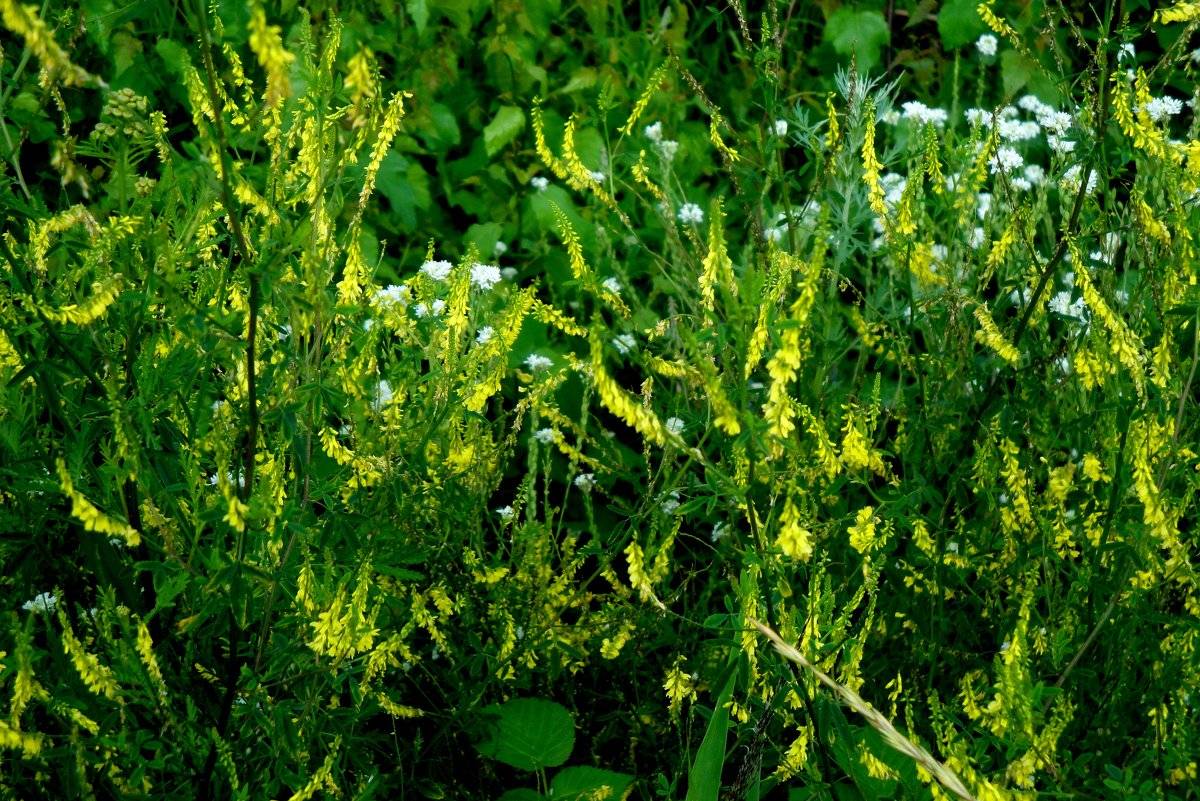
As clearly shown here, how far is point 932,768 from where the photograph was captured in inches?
50.3

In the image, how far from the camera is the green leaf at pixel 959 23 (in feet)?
13.8

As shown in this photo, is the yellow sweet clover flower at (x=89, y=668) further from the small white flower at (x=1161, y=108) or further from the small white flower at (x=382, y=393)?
the small white flower at (x=1161, y=108)

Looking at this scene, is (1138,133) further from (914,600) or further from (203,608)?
(203,608)

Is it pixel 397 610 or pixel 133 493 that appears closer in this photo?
pixel 133 493

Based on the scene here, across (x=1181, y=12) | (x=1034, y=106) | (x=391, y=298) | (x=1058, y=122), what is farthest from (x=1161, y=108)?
(x=391, y=298)

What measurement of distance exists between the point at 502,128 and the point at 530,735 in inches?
82.3

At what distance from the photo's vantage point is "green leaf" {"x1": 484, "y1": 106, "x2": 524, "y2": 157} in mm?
3807

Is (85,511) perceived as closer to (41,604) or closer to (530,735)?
(41,604)

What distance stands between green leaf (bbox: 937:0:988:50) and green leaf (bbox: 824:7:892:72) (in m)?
0.18

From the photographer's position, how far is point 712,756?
1749mm

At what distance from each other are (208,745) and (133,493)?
36 cm

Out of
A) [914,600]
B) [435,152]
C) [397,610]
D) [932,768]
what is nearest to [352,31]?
[435,152]

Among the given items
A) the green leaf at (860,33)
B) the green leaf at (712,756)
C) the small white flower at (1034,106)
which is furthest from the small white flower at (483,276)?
the green leaf at (860,33)

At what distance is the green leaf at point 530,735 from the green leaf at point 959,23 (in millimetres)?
2797
